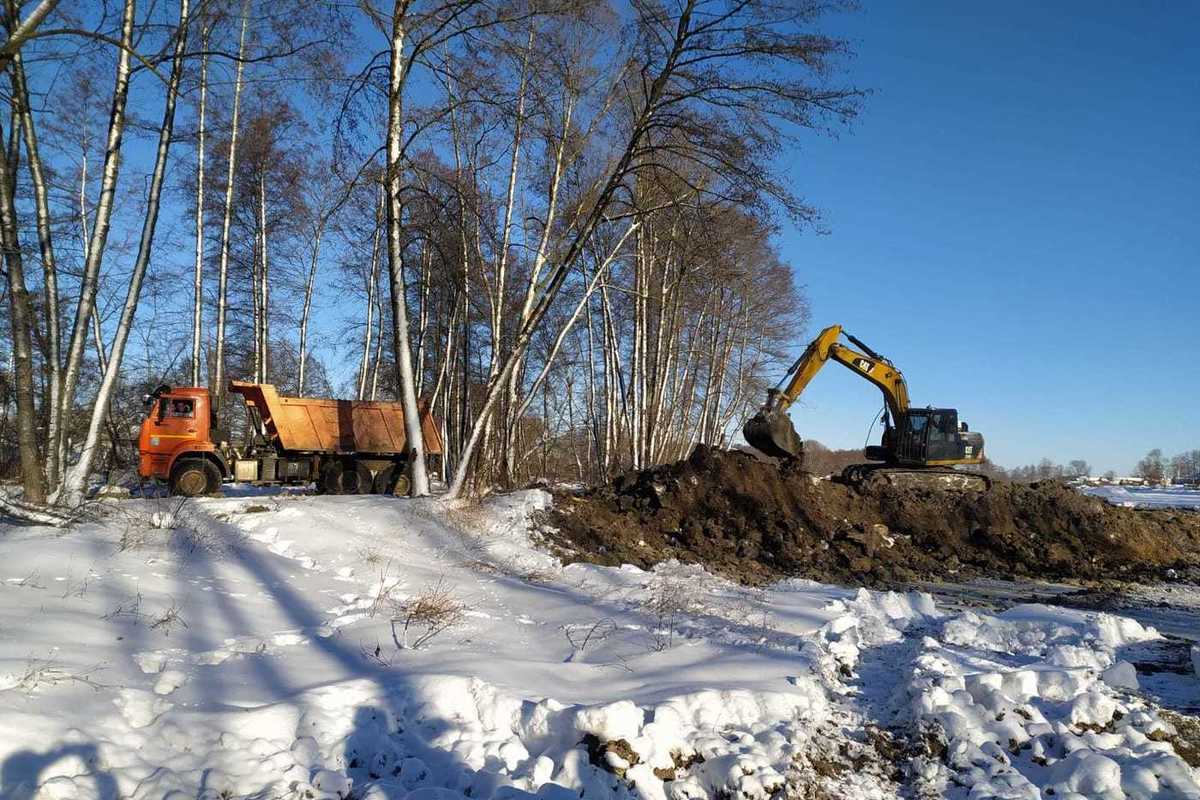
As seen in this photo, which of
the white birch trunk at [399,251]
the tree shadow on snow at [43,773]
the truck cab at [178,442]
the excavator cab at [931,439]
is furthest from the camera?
the excavator cab at [931,439]

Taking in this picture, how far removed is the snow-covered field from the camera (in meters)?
3.33

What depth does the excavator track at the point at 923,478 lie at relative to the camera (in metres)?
15.8

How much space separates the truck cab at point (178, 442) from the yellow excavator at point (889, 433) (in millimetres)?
10982

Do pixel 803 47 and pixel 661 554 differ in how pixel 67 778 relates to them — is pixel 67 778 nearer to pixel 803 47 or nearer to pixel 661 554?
pixel 661 554

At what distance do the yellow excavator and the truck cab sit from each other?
10982 mm

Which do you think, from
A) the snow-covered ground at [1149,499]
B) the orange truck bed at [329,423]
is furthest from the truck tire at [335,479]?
the snow-covered ground at [1149,499]

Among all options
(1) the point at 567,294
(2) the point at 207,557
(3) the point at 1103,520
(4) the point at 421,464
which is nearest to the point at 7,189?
(2) the point at 207,557

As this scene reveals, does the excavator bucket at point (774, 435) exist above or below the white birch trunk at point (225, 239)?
below

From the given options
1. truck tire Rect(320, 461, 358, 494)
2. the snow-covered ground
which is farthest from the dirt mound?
the snow-covered ground

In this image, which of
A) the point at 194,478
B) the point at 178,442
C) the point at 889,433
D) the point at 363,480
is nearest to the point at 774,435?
the point at 889,433

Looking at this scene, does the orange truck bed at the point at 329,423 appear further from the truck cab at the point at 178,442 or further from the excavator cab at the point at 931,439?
the excavator cab at the point at 931,439

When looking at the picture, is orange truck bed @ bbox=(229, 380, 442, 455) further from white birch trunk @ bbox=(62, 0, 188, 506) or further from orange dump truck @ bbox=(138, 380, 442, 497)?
white birch trunk @ bbox=(62, 0, 188, 506)

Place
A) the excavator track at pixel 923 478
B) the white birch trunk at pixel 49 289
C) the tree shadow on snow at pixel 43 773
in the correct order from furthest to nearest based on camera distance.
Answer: the excavator track at pixel 923 478 → the white birch trunk at pixel 49 289 → the tree shadow on snow at pixel 43 773

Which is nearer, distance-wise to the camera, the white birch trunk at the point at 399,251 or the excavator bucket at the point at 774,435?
the white birch trunk at the point at 399,251
